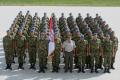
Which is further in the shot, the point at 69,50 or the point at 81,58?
the point at 81,58

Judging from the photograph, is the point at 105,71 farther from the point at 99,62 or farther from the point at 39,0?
the point at 39,0

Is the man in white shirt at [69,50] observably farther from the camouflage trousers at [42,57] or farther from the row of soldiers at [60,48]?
the camouflage trousers at [42,57]

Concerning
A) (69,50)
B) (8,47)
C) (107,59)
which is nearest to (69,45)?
(69,50)

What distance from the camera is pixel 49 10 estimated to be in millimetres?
31781

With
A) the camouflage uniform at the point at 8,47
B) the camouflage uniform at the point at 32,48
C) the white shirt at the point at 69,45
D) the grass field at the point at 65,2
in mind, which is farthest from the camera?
the grass field at the point at 65,2

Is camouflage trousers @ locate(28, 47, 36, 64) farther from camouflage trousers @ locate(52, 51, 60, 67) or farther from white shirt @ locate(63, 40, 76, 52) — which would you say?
white shirt @ locate(63, 40, 76, 52)

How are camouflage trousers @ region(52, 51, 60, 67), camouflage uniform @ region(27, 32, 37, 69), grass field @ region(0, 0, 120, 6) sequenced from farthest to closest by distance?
grass field @ region(0, 0, 120, 6), camouflage uniform @ region(27, 32, 37, 69), camouflage trousers @ region(52, 51, 60, 67)

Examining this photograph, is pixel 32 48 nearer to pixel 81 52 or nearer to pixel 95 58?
pixel 81 52

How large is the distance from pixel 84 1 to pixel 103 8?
4414 mm

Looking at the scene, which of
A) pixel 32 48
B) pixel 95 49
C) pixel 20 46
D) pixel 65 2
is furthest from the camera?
pixel 65 2

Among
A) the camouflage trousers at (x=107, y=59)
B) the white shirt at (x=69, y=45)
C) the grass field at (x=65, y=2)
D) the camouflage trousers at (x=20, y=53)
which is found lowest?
the camouflage trousers at (x=107, y=59)

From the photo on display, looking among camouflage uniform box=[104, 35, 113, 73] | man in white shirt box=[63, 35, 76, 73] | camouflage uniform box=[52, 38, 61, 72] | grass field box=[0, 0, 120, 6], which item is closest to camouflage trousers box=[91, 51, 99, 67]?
camouflage uniform box=[104, 35, 113, 73]

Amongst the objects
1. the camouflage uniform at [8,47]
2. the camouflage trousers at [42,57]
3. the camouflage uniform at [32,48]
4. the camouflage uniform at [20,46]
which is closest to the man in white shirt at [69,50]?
the camouflage trousers at [42,57]

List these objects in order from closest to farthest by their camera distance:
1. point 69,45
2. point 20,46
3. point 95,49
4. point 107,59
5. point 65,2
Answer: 1. point 69,45
2. point 95,49
3. point 107,59
4. point 20,46
5. point 65,2
